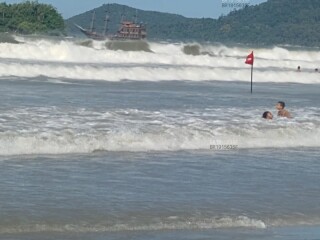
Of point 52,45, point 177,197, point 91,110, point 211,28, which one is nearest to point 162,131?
point 91,110

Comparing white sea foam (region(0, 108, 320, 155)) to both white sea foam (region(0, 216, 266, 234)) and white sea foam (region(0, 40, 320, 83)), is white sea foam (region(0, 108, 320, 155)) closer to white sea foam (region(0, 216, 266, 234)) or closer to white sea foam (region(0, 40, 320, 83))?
white sea foam (region(0, 216, 266, 234))

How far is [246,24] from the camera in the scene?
17938 cm

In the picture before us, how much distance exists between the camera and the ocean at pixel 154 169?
9320 millimetres

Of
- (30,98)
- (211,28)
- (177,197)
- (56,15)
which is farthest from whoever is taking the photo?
(211,28)

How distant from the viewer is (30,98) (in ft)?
68.5

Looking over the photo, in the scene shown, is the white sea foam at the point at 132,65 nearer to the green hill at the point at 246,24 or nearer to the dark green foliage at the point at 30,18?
the dark green foliage at the point at 30,18

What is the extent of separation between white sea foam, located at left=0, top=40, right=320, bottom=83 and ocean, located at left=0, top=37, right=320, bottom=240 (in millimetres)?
13153

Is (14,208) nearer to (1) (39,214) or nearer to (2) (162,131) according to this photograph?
(1) (39,214)

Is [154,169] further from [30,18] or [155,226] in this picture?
[30,18]

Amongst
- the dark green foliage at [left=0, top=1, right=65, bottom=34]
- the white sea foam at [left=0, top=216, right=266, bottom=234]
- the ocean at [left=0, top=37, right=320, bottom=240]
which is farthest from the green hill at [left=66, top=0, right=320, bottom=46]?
the white sea foam at [left=0, top=216, right=266, bottom=234]

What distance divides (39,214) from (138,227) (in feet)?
3.41

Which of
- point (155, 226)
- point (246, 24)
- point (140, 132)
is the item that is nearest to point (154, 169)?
point (140, 132)

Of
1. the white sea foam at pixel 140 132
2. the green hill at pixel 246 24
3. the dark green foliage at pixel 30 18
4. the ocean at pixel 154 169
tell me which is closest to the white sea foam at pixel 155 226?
the ocean at pixel 154 169

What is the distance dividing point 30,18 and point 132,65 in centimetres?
6677
